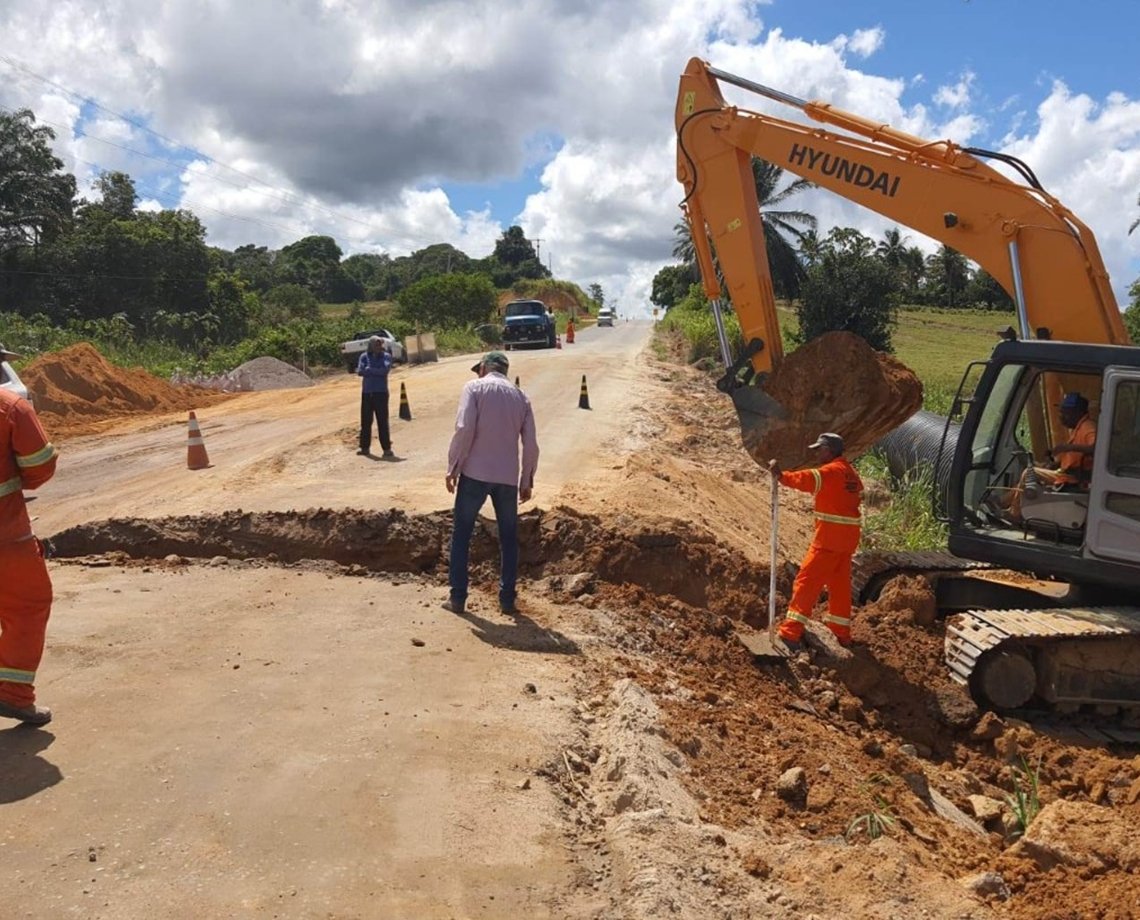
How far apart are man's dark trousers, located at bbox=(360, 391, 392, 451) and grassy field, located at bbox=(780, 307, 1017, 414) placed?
1207 cm

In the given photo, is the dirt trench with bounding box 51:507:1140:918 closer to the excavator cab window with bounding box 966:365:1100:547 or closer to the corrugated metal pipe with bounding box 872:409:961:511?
the excavator cab window with bounding box 966:365:1100:547

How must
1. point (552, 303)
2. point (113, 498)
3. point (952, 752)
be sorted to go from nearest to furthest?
1. point (952, 752)
2. point (113, 498)
3. point (552, 303)

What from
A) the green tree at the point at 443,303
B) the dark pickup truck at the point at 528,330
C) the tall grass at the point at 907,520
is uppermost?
the green tree at the point at 443,303

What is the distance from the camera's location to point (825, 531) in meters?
6.82

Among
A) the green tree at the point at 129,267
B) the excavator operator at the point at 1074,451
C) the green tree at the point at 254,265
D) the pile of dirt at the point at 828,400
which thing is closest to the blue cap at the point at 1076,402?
the excavator operator at the point at 1074,451

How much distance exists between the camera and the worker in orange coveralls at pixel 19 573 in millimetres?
4238

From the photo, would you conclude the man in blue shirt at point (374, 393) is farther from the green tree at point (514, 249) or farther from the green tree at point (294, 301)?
the green tree at point (514, 249)

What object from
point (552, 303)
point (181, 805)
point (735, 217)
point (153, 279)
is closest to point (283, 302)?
point (153, 279)

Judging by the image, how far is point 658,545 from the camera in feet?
26.5

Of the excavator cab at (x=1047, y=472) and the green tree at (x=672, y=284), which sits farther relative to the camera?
the green tree at (x=672, y=284)

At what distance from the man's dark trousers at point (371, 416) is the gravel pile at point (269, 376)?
44.4 ft

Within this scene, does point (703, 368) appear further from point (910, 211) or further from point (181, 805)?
point (181, 805)

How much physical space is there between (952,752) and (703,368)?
2112 cm

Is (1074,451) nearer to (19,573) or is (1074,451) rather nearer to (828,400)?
(828,400)
